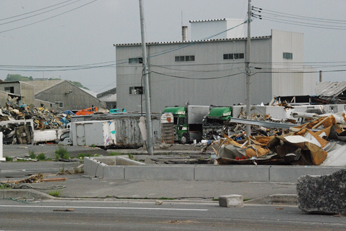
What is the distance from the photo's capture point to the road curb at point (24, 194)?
11805 mm

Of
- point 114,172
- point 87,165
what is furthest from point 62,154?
point 114,172

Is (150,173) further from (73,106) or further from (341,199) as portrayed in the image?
(73,106)

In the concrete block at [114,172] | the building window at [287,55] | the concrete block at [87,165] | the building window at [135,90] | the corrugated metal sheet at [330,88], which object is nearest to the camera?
the concrete block at [114,172]

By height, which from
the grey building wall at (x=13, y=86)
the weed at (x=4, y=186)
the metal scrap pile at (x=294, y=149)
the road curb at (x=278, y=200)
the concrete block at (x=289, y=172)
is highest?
the grey building wall at (x=13, y=86)

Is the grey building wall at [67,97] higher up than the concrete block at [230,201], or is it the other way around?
the grey building wall at [67,97]

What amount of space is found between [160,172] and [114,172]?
5.26ft

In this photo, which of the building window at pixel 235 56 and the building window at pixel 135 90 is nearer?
the building window at pixel 235 56

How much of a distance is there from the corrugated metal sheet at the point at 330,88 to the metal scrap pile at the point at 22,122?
30385 millimetres

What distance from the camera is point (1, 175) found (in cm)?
1722

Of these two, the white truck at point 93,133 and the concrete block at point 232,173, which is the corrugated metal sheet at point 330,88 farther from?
the concrete block at point 232,173

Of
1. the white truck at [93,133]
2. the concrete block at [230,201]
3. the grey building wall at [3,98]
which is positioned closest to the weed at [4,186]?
the concrete block at [230,201]

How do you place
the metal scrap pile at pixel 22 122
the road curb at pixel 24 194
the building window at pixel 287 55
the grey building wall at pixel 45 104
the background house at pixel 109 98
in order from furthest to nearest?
the background house at pixel 109 98 → the grey building wall at pixel 45 104 → the building window at pixel 287 55 → the metal scrap pile at pixel 22 122 → the road curb at pixel 24 194

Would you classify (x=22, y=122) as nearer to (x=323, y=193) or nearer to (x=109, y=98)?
(x=323, y=193)

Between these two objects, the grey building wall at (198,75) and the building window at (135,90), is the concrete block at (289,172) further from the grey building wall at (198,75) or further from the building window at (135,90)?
the building window at (135,90)
